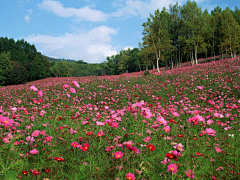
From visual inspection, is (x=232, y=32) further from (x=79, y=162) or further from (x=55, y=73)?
(x=55, y=73)

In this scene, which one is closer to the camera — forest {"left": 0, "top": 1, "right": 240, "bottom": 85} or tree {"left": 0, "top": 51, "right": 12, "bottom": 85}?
forest {"left": 0, "top": 1, "right": 240, "bottom": 85}

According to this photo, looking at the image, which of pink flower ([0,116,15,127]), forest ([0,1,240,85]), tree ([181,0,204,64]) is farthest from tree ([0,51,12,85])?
pink flower ([0,116,15,127])

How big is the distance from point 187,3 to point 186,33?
17.9 ft

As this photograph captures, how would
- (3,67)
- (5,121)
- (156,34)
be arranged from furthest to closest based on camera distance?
(3,67) < (156,34) < (5,121)

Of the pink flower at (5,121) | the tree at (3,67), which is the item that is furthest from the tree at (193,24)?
the tree at (3,67)

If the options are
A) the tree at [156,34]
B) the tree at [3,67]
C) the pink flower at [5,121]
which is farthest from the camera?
the tree at [3,67]

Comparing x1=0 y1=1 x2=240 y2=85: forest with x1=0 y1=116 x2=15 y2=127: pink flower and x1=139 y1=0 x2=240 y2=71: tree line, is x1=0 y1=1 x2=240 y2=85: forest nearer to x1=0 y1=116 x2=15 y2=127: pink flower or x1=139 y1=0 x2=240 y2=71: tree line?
x1=139 y1=0 x2=240 y2=71: tree line

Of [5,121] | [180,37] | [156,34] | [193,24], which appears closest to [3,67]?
[156,34]

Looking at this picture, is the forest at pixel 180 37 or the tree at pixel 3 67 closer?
the forest at pixel 180 37

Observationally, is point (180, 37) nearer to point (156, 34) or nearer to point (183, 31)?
point (183, 31)

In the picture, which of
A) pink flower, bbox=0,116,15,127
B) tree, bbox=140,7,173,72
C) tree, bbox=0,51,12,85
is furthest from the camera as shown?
tree, bbox=0,51,12,85

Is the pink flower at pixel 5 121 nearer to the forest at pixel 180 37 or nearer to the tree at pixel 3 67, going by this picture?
the forest at pixel 180 37

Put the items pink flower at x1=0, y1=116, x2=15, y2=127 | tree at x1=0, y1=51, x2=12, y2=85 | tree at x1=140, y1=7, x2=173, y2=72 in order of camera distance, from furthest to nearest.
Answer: tree at x1=0, y1=51, x2=12, y2=85, tree at x1=140, y1=7, x2=173, y2=72, pink flower at x1=0, y1=116, x2=15, y2=127

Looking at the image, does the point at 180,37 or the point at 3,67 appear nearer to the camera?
the point at 180,37
